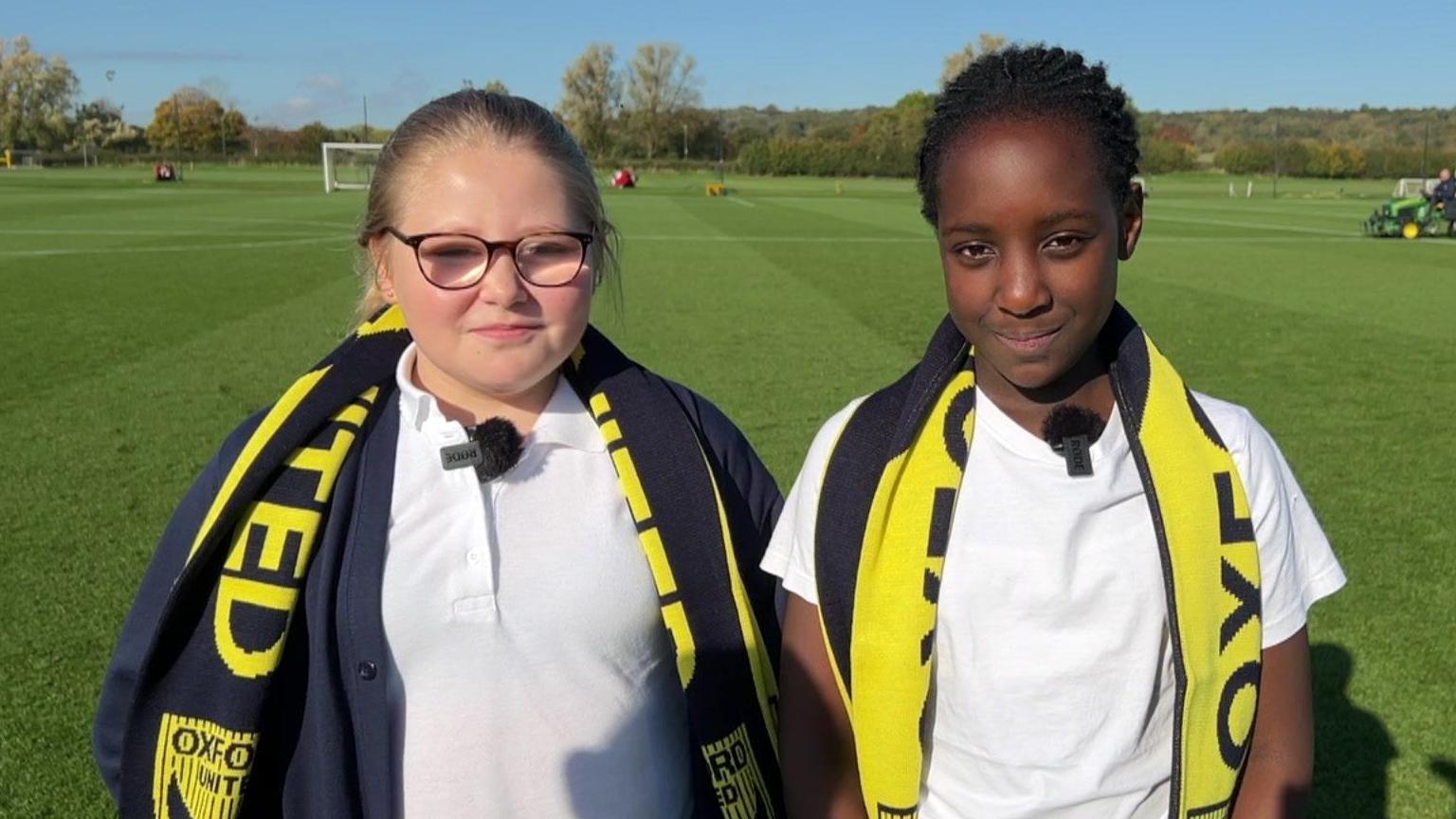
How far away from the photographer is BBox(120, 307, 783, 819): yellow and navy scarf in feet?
5.40

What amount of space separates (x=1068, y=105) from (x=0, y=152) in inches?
4141

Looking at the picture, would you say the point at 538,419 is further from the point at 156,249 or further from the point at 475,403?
the point at 156,249

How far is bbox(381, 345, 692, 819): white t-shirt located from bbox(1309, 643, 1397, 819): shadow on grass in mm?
2420

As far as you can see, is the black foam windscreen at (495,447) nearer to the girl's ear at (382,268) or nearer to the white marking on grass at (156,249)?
the girl's ear at (382,268)

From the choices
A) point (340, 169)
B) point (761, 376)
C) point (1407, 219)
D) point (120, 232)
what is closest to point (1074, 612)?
point (761, 376)

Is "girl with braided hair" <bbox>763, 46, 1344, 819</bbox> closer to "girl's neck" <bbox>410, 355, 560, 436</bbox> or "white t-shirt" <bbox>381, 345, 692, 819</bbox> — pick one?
"white t-shirt" <bbox>381, 345, 692, 819</bbox>

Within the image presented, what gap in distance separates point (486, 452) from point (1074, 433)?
0.84 meters

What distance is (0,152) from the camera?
8875cm

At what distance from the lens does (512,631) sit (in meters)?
1.70

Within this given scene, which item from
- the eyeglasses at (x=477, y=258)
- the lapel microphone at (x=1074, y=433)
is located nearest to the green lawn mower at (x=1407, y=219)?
the lapel microphone at (x=1074, y=433)

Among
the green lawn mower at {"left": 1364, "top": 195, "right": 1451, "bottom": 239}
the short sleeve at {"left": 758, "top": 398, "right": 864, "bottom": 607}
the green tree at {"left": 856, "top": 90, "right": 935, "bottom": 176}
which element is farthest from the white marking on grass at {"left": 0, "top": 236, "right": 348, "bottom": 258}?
the green tree at {"left": 856, "top": 90, "right": 935, "bottom": 176}

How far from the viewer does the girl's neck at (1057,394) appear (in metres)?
1.68

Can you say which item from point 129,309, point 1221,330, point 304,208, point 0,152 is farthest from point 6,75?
point 1221,330

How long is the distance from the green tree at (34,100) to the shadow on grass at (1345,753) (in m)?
111
